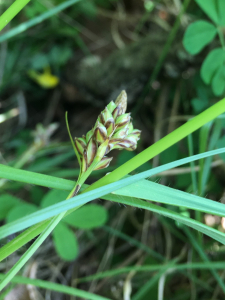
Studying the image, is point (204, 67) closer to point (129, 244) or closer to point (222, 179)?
point (222, 179)

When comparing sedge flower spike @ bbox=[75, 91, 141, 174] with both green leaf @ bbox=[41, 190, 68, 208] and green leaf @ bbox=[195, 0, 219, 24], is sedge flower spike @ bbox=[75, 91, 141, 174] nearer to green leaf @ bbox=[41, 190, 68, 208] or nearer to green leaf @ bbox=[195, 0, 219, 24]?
green leaf @ bbox=[41, 190, 68, 208]

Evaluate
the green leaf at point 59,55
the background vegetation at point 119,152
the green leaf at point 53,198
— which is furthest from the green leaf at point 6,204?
the green leaf at point 59,55

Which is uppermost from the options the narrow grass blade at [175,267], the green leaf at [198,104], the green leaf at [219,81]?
the green leaf at [219,81]

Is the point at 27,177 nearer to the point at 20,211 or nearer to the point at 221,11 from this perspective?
the point at 20,211

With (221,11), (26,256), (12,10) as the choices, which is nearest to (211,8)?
(221,11)

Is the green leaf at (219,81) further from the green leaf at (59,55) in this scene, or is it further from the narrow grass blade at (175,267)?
the green leaf at (59,55)

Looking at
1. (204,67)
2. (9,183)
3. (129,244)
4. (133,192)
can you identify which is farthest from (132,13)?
(133,192)

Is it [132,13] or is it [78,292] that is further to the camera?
[132,13]
